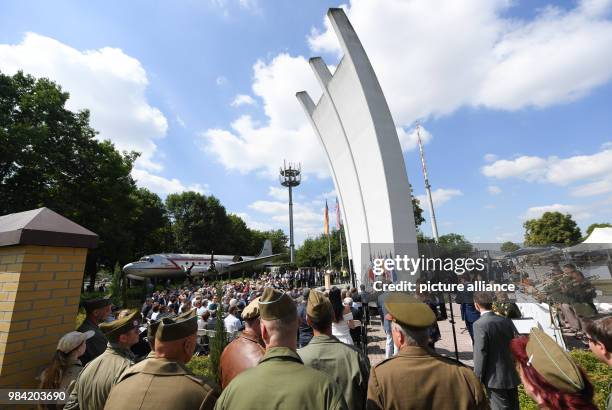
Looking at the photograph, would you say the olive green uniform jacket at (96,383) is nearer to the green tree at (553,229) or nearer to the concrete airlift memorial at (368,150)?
the concrete airlift memorial at (368,150)

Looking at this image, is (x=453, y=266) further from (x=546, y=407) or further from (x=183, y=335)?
(x=183, y=335)

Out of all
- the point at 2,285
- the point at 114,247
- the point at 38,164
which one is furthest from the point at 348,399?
the point at 114,247

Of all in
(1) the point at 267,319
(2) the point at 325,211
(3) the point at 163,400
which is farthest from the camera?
(2) the point at 325,211

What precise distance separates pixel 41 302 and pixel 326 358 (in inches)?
109

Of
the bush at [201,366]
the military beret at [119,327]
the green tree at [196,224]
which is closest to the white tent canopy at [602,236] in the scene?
the bush at [201,366]

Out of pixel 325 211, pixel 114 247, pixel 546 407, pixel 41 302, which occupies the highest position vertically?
pixel 325 211

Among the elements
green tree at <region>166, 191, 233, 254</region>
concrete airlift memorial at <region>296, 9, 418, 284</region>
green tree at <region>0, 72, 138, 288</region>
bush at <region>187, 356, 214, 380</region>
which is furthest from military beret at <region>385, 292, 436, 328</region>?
green tree at <region>166, 191, 233, 254</region>

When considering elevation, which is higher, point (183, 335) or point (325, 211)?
point (325, 211)

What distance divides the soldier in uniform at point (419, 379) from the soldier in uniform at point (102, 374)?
1.89 m

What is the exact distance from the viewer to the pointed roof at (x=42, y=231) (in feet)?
8.52

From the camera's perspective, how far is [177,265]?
2836 centimetres

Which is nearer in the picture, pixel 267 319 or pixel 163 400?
pixel 163 400

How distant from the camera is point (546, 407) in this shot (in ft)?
4.90

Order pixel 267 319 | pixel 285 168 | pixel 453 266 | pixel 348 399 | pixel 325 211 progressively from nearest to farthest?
pixel 267 319 → pixel 348 399 → pixel 453 266 → pixel 325 211 → pixel 285 168
